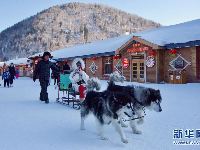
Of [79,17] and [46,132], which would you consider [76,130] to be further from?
[79,17]

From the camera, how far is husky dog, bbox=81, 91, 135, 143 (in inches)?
123

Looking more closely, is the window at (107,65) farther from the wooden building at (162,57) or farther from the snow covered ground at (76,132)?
the snow covered ground at (76,132)

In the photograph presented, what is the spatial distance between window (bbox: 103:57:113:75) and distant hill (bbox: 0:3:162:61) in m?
51.0

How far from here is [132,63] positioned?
1625 centimetres

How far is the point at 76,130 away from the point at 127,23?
340 feet

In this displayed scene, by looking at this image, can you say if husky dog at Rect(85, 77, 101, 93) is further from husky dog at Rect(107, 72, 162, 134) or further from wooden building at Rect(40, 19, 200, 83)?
wooden building at Rect(40, 19, 200, 83)

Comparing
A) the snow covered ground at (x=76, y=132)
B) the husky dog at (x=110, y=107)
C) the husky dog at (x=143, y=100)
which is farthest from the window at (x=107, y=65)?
the husky dog at (x=110, y=107)

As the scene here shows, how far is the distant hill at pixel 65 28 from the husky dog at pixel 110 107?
65528 mm

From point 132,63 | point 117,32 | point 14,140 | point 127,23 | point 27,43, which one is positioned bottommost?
point 14,140

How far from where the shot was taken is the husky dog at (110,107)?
3121mm

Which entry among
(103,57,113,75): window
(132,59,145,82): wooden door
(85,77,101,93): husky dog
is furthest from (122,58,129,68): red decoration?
(85,77,101,93): husky dog

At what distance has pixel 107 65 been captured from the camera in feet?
63.6

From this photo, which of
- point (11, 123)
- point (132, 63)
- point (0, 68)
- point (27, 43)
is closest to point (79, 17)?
point (27, 43)

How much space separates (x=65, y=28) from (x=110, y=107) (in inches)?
3405
